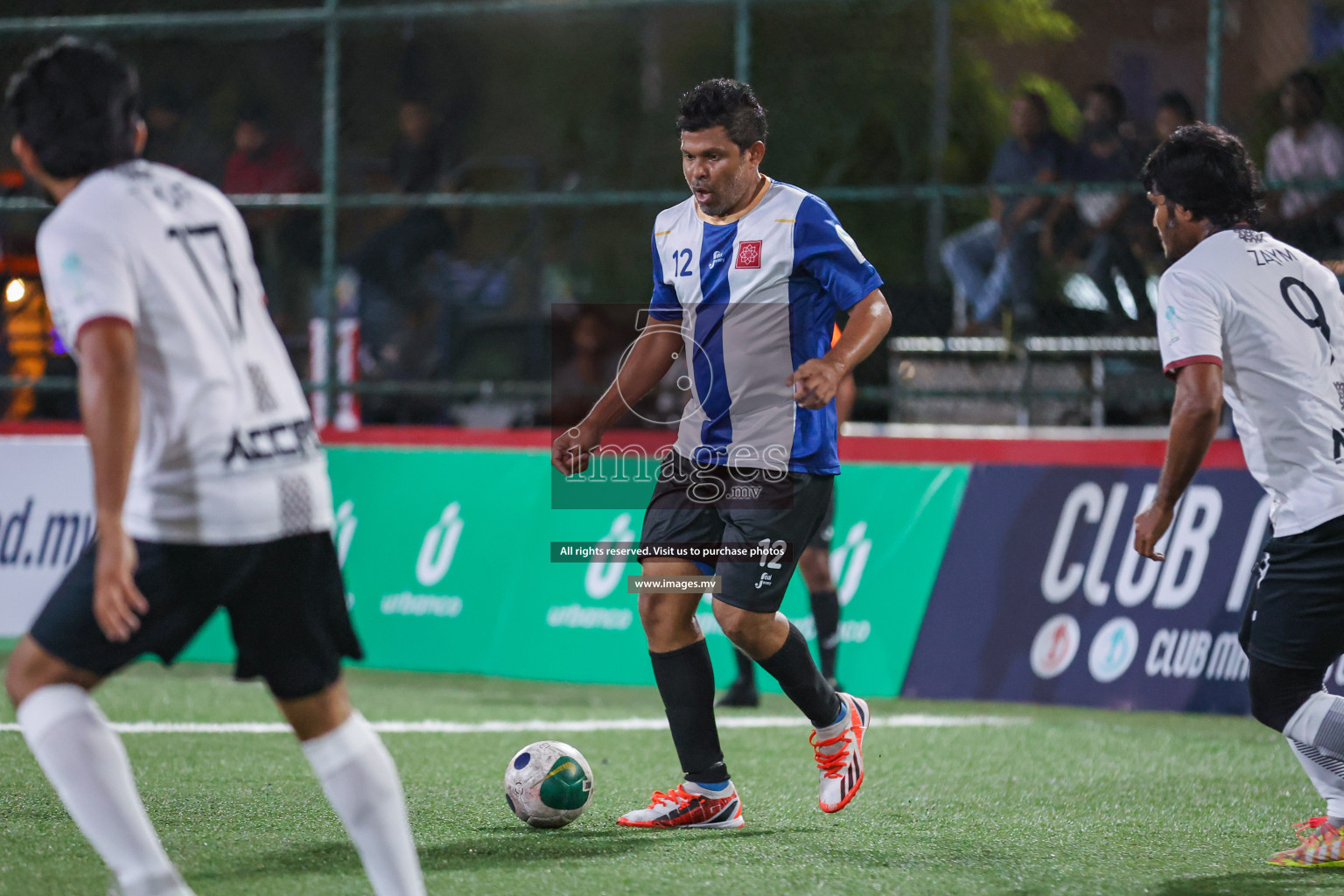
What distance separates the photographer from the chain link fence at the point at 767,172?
34.1ft

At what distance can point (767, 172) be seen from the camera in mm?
11398

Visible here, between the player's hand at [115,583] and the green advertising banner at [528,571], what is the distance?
5.62 metres

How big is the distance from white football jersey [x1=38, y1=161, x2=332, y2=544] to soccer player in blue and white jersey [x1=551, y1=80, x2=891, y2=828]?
73.4 inches

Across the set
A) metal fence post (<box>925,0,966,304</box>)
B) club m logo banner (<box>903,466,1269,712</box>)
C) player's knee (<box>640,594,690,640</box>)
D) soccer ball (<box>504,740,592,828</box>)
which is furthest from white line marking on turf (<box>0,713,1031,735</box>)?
metal fence post (<box>925,0,966,304</box>)

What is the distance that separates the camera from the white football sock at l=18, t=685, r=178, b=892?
11.4 ft

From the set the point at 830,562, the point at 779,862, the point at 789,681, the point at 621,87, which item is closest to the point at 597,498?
the point at 830,562

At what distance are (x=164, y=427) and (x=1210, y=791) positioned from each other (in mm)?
4317

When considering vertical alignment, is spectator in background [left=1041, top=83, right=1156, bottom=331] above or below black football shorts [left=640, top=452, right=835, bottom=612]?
above

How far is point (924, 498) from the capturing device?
9016 millimetres

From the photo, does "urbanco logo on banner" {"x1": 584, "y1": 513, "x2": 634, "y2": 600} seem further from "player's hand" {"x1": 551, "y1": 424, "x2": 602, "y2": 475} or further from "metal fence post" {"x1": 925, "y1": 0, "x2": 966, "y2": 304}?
"player's hand" {"x1": 551, "y1": 424, "x2": 602, "y2": 475}

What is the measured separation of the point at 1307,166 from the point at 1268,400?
563 cm

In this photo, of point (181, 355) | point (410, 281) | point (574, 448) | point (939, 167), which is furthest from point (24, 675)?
point (410, 281)

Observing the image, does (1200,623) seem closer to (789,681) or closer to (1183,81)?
(789,681)

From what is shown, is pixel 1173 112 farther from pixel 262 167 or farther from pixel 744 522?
pixel 262 167
